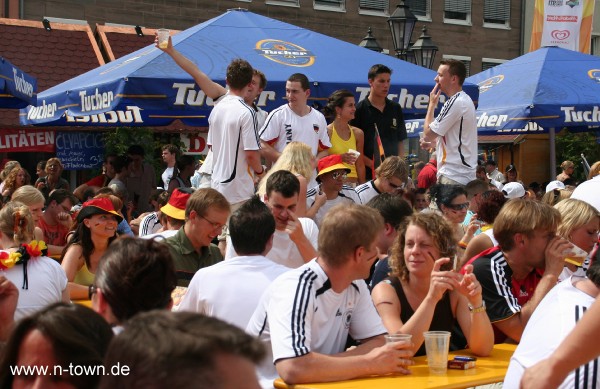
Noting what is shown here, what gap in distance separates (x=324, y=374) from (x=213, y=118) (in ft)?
15.4

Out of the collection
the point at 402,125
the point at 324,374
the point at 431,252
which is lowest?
the point at 324,374

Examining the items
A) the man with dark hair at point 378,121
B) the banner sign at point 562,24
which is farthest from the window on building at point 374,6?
the man with dark hair at point 378,121

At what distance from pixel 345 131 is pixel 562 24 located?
11495 millimetres

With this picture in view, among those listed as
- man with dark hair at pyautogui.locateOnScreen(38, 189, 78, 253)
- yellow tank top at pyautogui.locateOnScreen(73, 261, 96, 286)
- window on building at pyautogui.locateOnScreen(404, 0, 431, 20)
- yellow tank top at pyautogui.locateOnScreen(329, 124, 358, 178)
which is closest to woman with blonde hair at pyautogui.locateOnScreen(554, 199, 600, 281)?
yellow tank top at pyautogui.locateOnScreen(73, 261, 96, 286)

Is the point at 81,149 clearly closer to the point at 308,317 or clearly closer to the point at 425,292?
the point at 425,292

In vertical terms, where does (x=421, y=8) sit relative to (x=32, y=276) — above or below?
above

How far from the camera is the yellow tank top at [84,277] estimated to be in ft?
24.8

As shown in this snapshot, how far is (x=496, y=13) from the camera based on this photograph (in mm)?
37000

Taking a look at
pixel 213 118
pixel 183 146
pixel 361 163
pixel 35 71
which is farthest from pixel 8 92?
pixel 35 71

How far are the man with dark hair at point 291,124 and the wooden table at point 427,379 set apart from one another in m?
4.60

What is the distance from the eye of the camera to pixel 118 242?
12.4 feet

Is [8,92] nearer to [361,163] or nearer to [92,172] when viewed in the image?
[361,163]

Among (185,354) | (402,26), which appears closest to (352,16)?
(402,26)

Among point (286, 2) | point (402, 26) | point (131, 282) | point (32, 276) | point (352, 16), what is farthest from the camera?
point (352, 16)
